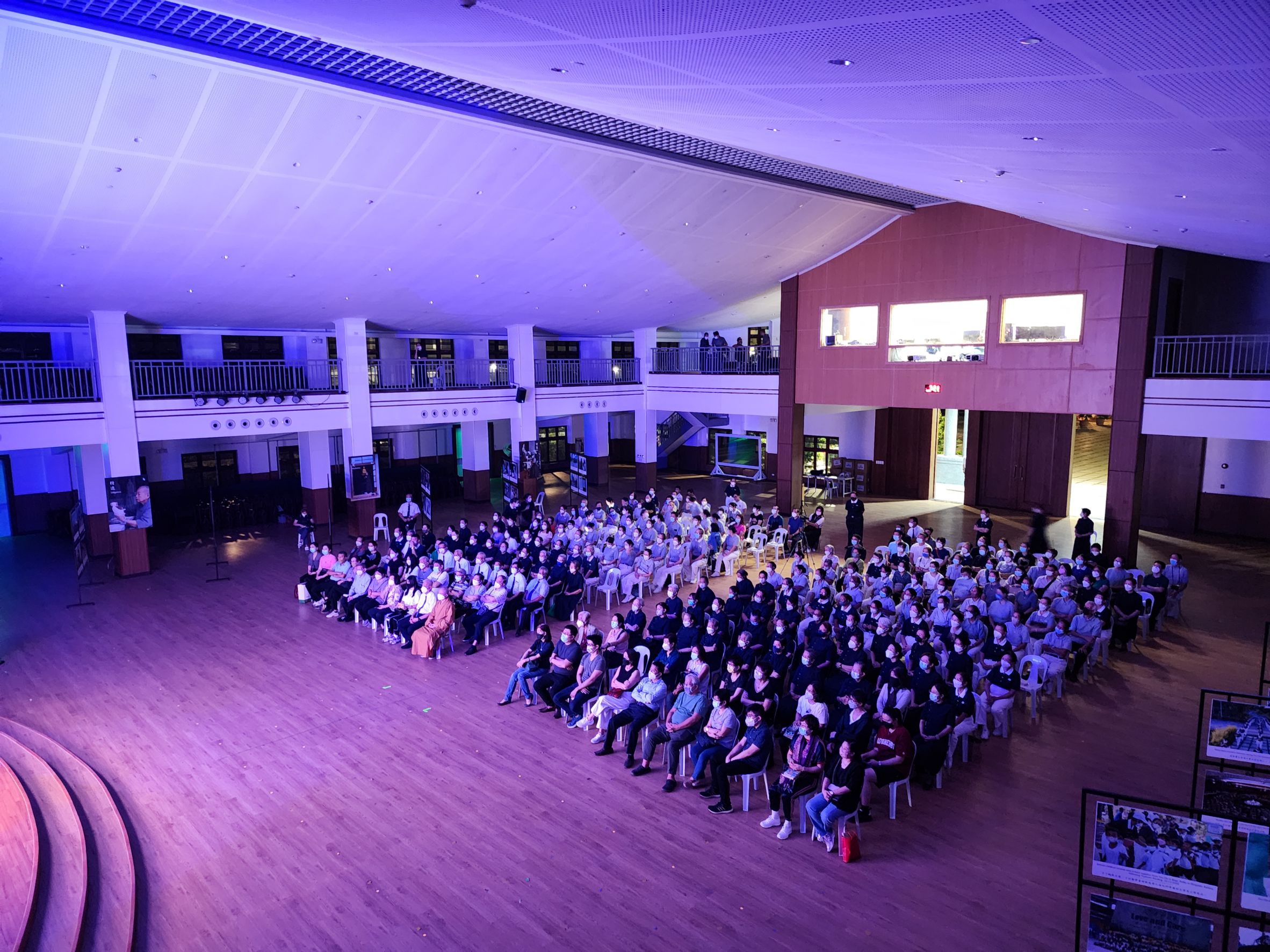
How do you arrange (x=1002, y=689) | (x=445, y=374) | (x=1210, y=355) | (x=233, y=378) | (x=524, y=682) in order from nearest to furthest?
(x=1002, y=689) < (x=524, y=682) < (x=1210, y=355) < (x=233, y=378) < (x=445, y=374)

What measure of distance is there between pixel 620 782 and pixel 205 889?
3.54 m

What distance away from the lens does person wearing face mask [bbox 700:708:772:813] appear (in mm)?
6883

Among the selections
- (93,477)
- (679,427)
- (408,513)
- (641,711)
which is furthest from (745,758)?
(679,427)

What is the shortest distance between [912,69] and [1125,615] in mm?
9743

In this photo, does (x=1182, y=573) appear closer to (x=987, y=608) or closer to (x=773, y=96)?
(x=987, y=608)

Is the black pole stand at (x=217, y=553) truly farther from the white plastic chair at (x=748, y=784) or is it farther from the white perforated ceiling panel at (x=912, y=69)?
the white perforated ceiling panel at (x=912, y=69)

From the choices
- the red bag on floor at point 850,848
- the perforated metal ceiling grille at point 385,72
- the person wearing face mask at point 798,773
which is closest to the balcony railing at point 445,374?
the perforated metal ceiling grille at point 385,72

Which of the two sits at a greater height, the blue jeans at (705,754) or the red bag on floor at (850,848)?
the blue jeans at (705,754)

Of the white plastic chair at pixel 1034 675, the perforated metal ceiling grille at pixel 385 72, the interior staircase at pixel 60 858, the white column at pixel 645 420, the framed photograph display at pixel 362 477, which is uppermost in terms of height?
the perforated metal ceiling grille at pixel 385 72

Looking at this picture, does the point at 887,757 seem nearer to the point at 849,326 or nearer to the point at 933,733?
the point at 933,733

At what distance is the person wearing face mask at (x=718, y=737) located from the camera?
7.13m

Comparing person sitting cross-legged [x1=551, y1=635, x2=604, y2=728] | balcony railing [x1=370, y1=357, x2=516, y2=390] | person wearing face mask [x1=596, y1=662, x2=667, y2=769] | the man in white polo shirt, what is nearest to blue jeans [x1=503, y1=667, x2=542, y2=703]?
person sitting cross-legged [x1=551, y1=635, x2=604, y2=728]

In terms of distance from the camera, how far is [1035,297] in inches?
619

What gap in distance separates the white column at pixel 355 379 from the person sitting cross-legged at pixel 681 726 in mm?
13244
